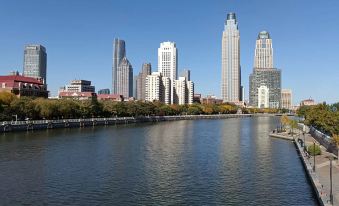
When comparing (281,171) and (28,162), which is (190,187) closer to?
(281,171)

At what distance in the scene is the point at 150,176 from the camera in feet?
166

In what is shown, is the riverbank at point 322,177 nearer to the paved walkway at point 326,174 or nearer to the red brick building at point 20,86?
the paved walkway at point 326,174

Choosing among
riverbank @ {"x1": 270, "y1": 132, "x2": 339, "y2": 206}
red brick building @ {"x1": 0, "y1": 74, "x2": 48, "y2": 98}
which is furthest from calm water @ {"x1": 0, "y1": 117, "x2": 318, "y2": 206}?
red brick building @ {"x1": 0, "y1": 74, "x2": 48, "y2": 98}

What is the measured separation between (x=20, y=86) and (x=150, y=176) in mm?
127779

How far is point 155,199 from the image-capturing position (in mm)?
39969

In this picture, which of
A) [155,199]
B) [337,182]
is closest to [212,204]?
[155,199]

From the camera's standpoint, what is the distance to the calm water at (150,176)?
40.1 meters

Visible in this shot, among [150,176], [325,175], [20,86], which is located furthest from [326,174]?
[20,86]

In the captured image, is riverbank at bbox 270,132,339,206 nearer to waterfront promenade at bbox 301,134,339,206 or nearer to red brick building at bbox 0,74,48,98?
waterfront promenade at bbox 301,134,339,206

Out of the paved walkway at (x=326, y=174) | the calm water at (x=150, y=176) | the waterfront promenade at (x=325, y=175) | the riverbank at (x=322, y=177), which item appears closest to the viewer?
the riverbank at (x=322, y=177)

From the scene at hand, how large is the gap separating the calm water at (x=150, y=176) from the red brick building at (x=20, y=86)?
8913 cm

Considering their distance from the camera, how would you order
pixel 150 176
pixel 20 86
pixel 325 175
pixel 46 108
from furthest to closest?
pixel 20 86 < pixel 46 108 < pixel 150 176 < pixel 325 175

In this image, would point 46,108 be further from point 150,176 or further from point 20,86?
point 150,176

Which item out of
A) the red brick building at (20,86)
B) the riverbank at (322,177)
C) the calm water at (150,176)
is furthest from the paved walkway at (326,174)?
the red brick building at (20,86)
